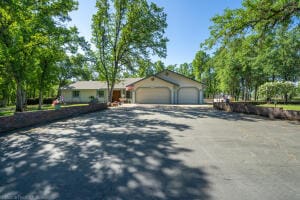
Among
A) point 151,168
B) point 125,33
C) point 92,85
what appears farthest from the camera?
point 92,85

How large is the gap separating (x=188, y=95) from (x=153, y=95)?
5.52 metres

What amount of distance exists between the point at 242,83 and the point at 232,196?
1785 inches

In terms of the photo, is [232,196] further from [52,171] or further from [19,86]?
[19,86]

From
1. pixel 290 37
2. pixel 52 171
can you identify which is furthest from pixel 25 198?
pixel 290 37

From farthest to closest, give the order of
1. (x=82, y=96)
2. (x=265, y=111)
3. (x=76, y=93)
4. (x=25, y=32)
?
(x=76, y=93) → (x=82, y=96) → (x=265, y=111) → (x=25, y=32)

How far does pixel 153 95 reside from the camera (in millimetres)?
27359

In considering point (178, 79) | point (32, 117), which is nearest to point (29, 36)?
point (32, 117)

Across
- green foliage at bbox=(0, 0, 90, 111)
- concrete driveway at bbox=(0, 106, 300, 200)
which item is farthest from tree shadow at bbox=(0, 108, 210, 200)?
green foliage at bbox=(0, 0, 90, 111)

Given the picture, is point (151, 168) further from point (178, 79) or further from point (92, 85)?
point (92, 85)

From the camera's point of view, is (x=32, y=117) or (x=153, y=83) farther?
(x=153, y=83)

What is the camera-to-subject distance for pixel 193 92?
27.1 m

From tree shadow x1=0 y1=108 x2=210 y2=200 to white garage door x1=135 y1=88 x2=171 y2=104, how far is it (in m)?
21.3

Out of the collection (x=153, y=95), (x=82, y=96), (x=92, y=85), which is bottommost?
(x=82, y=96)

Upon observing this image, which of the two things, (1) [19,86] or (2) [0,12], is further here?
(1) [19,86]
